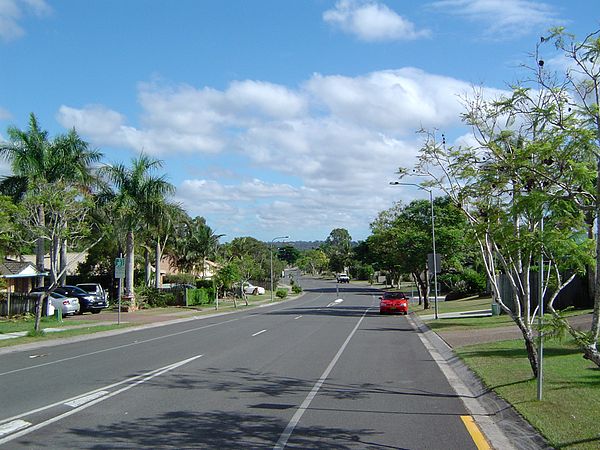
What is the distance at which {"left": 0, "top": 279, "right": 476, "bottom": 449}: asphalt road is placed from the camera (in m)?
7.69

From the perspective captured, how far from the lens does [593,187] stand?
726cm

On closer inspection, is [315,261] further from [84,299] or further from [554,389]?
[554,389]

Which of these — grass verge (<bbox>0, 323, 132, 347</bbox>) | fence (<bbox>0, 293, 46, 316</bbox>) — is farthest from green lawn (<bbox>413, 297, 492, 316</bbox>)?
fence (<bbox>0, 293, 46, 316</bbox>)

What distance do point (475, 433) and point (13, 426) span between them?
20.9 feet

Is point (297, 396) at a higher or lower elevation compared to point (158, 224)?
lower

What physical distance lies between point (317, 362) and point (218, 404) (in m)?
5.64

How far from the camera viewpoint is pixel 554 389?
9.95 metres

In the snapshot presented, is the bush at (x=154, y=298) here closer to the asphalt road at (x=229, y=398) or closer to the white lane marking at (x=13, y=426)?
the asphalt road at (x=229, y=398)

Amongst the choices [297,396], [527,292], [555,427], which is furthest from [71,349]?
[555,427]

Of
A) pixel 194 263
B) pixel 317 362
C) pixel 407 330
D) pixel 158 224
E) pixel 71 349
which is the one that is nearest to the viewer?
pixel 317 362

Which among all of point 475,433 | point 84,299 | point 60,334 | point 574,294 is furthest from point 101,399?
point 84,299

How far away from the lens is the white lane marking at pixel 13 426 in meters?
7.99

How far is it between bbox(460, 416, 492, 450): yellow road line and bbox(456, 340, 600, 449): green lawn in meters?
0.71

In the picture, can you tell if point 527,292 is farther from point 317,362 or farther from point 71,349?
point 71,349
